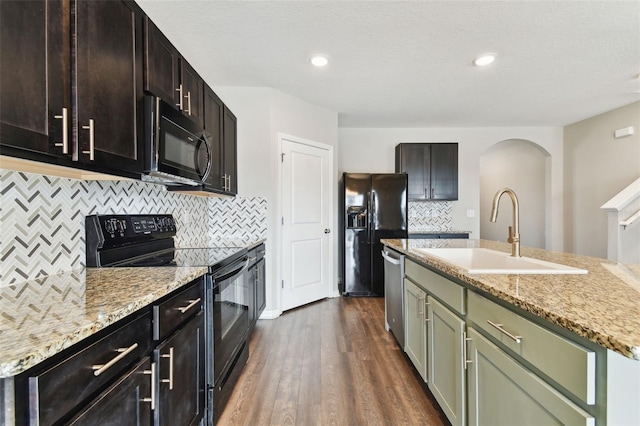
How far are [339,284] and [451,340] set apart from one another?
3.15 meters

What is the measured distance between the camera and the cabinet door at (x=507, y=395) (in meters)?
0.75

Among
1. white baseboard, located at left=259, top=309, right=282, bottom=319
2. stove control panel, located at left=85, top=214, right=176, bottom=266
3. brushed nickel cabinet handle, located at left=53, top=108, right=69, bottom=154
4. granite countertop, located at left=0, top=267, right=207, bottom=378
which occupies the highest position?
brushed nickel cabinet handle, located at left=53, top=108, right=69, bottom=154

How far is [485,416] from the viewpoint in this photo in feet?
3.58

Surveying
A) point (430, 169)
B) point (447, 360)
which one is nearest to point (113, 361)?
point (447, 360)

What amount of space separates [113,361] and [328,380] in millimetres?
1503

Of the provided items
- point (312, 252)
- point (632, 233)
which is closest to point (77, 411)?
point (312, 252)

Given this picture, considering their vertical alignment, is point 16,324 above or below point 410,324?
above

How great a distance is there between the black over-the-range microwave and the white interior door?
142 cm

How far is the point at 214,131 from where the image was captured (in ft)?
8.17

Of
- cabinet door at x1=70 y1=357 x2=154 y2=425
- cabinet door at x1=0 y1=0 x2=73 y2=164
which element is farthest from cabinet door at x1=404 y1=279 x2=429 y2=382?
cabinet door at x1=0 y1=0 x2=73 y2=164

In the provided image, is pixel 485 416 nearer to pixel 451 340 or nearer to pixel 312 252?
pixel 451 340

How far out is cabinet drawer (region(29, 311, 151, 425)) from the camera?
59 cm

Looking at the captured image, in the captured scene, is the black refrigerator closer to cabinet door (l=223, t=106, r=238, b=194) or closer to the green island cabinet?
cabinet door (l=223, t=106, r=238, b=194)

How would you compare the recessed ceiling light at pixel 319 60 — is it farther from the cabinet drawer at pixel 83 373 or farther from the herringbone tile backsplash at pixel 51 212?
the cabinet drawer at pixel 83 373
